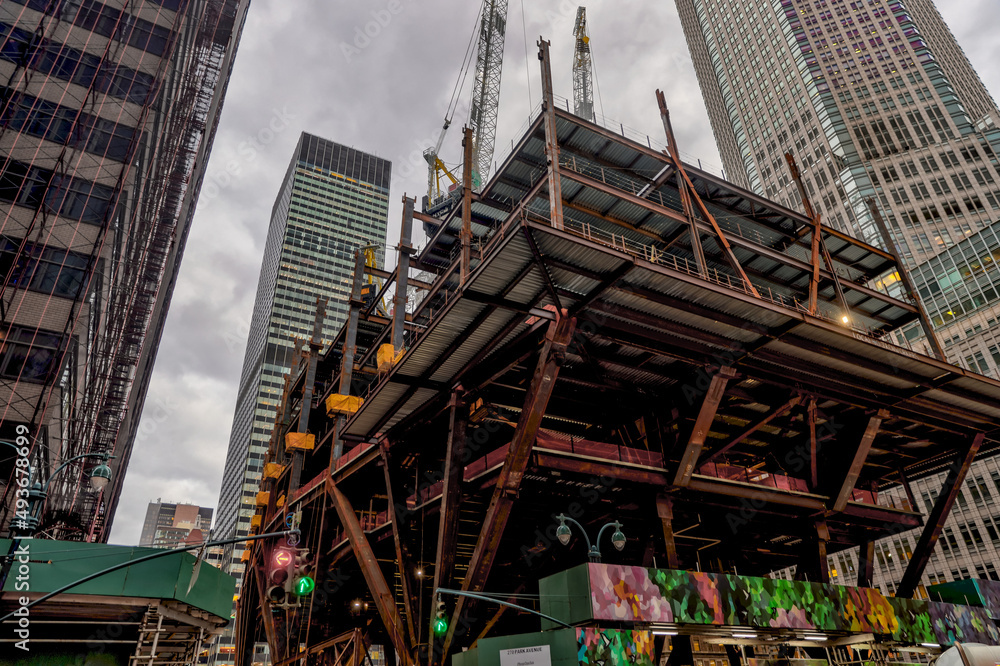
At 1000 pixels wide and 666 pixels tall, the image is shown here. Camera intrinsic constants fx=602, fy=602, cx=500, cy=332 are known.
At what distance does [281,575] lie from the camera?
37.5 ft

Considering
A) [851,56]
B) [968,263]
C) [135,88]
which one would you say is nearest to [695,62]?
[851,56]

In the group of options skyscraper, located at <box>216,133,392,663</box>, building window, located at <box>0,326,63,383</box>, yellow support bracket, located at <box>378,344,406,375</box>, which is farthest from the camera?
skyscraper, located at <box>216,133,392,663</box>

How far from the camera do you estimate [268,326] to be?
169 meters

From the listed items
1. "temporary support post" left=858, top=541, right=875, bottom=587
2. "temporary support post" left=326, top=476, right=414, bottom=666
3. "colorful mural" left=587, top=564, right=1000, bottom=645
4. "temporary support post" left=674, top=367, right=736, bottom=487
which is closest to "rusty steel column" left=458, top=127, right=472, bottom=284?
"temporary support post" left=674, top=367, right=736, bottom=487

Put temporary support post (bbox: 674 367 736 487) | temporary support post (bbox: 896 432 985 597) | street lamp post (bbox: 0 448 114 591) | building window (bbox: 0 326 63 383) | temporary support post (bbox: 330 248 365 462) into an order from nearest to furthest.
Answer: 1. street lamp post (bbox: 0 448 114 591)
2. temporary support post (bbox: 674 367 736 487)
3. building window (bbox: 0 326 63 383)
4. temporary support post (bbox: 896 432 985 597)
5. temporary support post (bbox: 330 248 365 462)

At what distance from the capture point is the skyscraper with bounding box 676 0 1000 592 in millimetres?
66750

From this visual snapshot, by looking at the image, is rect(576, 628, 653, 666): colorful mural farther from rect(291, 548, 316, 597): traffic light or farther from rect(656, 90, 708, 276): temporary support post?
rect(656, 90, 708, 276): temporary support post

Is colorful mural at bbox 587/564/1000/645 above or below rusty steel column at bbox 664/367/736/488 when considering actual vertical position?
below

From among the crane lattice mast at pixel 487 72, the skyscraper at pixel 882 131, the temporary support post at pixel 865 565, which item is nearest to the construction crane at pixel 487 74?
the crane lattice mast at pixel 487 72

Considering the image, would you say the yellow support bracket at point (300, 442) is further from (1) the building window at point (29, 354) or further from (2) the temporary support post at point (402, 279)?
(1) the building window at point (29, 354)

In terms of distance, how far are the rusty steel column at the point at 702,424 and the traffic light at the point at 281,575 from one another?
20.1 m

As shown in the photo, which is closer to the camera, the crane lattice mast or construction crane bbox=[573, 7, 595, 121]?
the crane lattice mast

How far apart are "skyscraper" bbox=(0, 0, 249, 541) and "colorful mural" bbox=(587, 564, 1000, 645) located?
961 inches

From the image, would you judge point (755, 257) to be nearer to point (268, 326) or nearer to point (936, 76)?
point (936, 76)
